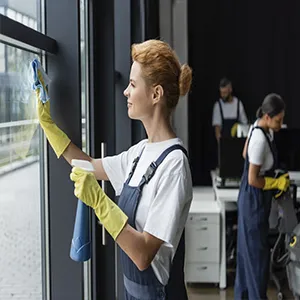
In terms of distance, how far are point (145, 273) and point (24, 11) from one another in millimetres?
868

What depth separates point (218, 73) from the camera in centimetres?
691

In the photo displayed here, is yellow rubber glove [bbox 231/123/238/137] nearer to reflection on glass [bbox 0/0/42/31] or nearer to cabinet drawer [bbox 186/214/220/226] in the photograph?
cabinet drawer [bbox 186/214/220/226]

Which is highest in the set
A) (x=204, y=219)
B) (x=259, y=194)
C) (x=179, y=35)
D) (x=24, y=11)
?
(x=179, y=35)

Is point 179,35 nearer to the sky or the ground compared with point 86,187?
nearer to the sky

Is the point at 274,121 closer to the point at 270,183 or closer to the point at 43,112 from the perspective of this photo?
the point at 270,183

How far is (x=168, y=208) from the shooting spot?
154 centimetres

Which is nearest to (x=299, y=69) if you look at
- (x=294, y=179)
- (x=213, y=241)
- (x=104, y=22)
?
(x=294, y=179)

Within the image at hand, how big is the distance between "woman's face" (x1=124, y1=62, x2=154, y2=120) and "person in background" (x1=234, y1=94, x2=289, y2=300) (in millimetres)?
1923

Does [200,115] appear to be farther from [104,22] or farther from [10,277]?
[10,277]

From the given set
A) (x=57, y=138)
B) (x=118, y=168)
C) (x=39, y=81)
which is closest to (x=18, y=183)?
(x=57, y=138)

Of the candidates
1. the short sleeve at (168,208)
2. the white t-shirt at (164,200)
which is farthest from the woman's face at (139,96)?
the short sleeve at (168,208)

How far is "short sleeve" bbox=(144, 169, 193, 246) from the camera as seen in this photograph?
1.53 meters

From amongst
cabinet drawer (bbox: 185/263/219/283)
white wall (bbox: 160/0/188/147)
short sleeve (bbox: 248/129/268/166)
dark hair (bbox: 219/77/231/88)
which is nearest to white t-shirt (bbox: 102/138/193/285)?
short sleeve (bbox: 248/129/268/166)

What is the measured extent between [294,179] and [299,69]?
8.94 feet
